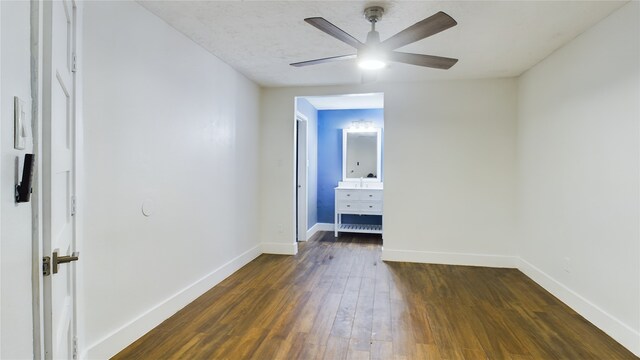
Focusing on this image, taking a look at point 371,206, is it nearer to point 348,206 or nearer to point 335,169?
point 348,206

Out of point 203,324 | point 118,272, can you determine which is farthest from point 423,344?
point 118,272

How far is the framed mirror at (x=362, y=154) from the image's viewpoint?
6.05 metres

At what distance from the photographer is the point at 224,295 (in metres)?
3.10

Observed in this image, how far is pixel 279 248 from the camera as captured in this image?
462 cm

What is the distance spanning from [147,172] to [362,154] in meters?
4.26

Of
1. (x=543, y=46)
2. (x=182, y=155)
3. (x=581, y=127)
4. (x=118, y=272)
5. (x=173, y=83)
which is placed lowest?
(x=118, y=272)

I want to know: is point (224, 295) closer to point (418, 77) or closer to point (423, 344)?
point (423, 344)

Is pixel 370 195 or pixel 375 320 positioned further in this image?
pixel 370 195

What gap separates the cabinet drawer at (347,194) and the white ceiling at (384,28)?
2.46 metres

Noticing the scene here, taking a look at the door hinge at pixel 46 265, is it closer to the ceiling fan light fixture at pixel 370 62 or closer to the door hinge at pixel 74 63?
the door hinge at pixel 74 63

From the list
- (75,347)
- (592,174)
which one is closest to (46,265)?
(75,347)

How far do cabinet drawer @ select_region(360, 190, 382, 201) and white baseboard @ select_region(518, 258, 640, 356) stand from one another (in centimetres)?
251

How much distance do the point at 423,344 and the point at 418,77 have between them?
3.02 m

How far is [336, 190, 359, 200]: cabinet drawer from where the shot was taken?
5.74m
